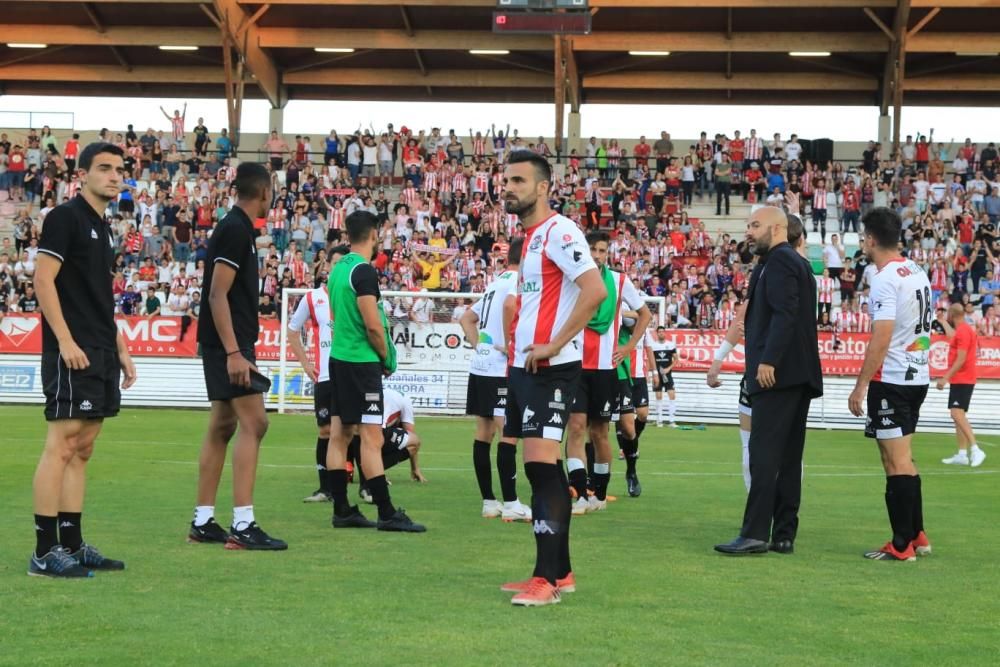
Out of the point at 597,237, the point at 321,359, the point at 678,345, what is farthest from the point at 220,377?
the point at 678,345

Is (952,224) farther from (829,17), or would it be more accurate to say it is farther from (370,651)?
(370,651)

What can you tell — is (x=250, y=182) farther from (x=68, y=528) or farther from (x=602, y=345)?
(x=602, y=345)

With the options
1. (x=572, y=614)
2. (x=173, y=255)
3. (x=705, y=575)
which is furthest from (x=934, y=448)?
(x=173, y=255)

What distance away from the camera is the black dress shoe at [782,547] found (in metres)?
8.45

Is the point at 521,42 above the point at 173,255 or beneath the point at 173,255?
above

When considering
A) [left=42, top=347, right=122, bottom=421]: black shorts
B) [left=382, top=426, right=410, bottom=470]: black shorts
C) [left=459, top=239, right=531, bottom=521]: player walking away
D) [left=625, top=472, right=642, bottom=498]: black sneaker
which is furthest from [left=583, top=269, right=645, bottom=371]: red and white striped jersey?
[left=42, top=347, right=122, bottom=421]: black shorts

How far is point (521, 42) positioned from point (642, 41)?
3.96 metres

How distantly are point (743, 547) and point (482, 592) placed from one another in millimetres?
2344

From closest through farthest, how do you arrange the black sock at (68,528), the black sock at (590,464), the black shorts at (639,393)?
the black sock at (68,528), the black sock at (590,464), the black shorts at (639,393)

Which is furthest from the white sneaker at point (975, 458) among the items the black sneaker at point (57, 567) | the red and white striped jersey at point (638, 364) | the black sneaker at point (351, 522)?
the black sneaker at point (57, 567)

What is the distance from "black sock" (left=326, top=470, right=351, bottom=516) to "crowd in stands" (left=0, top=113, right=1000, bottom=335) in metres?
20.3

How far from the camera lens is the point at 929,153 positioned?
134ft

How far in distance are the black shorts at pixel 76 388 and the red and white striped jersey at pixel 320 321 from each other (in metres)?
4.60

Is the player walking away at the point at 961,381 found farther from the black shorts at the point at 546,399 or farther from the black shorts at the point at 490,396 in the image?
the black shorts at the point at 546,399
